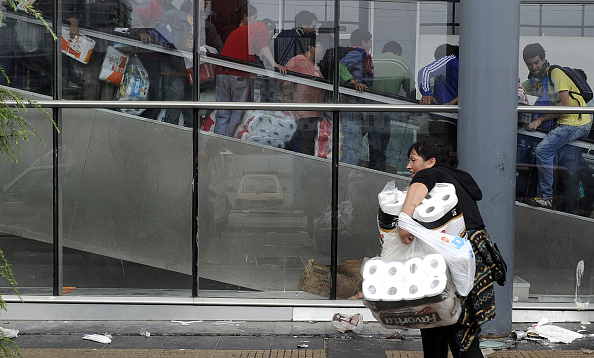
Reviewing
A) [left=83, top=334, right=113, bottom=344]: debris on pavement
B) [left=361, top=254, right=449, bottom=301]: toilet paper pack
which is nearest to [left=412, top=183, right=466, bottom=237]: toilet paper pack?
[left=361, top=254, right=449, bottom=301]: toilet paper pack

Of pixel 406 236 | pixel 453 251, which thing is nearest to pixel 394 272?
pixel 406 236

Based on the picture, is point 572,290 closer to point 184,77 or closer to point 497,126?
point 497,126

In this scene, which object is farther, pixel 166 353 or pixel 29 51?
pixel 29 51

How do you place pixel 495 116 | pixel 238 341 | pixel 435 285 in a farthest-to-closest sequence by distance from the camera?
pixel 238 341 → pixel 495 116 → pixel 435 285

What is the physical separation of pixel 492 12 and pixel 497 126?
1.02 metres

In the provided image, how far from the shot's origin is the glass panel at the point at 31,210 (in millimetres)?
7438

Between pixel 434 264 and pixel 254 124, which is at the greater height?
pixel 254 124

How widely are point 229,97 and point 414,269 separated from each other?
3892mm

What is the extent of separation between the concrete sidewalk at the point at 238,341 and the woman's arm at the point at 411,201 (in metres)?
2.10

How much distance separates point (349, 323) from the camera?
680 centimetres

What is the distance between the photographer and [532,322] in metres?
7.23

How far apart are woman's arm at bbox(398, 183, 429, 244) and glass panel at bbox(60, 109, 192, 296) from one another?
11.9 ft

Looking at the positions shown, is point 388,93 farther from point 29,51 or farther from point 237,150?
point 29,51

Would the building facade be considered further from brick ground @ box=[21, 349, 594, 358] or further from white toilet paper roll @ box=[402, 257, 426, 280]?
white toilet paper roll @ box=[402, 257, 426, 280]
